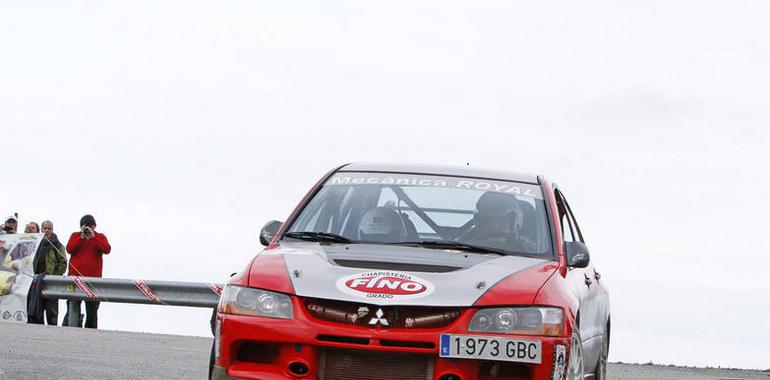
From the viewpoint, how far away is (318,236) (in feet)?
22.9

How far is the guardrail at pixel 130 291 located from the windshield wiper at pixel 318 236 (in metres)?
9.66

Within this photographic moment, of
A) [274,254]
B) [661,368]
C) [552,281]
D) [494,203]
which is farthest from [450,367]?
[661,368]

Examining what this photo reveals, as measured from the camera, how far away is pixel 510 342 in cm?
575

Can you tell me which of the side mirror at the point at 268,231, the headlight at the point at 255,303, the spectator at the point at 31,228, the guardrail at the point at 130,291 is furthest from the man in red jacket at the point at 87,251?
the headlight at the point at 255,303

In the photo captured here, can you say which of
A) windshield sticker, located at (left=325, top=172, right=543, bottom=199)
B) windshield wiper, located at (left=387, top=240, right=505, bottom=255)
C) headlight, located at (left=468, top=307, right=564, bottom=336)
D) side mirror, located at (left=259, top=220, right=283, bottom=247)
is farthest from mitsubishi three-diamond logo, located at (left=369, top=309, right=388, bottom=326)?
windshield sticker, located at (left=325, top=172, right=543, bottom=199)

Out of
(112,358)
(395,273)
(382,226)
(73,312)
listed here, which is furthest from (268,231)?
(73,312)

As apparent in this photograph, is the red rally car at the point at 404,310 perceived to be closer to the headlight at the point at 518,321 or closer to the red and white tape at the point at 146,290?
the headlight at the point at 518,321

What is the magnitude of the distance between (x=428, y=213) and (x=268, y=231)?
1.17 m

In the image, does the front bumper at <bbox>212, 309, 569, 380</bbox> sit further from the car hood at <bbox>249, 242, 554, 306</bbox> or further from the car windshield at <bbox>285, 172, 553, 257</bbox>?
the car windshield at <bbox>285, 172, 553, 257</bbox>

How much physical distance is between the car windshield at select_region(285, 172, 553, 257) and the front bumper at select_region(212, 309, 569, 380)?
104cm

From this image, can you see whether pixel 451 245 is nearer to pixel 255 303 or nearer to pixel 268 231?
pixel 268 231

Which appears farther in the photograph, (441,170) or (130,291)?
(130,291)

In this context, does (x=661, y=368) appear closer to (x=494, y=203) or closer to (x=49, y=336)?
(x=49, y=336)

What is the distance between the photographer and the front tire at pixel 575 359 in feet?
19.8
